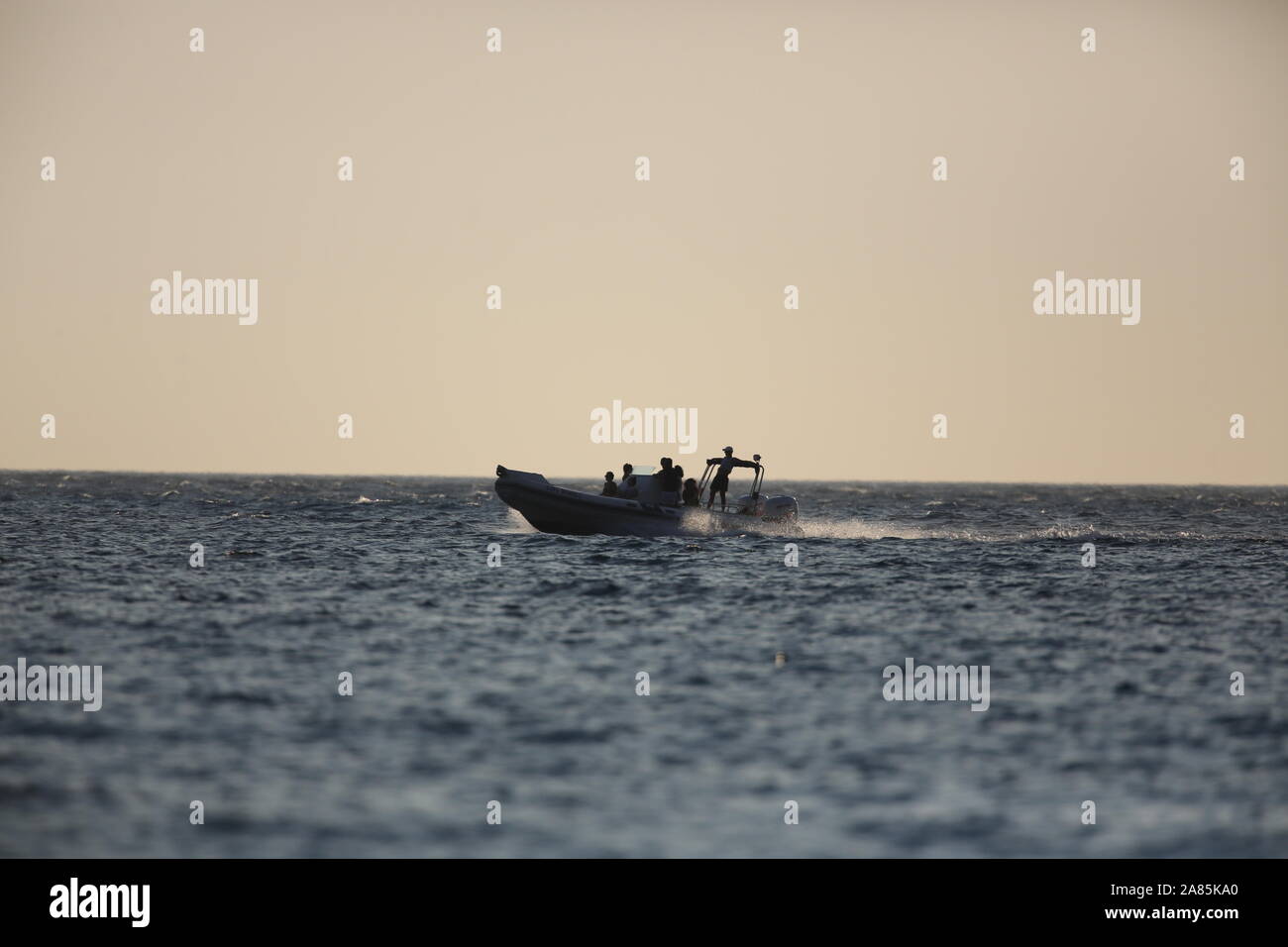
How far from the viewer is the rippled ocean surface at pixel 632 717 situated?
34.2ft

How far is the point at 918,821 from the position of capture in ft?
35.0

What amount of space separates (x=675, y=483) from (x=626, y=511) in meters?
1.54

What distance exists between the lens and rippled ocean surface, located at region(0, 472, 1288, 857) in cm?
1043

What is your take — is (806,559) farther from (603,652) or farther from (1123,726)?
(1123,726)

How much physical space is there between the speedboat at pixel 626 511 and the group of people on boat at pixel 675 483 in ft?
0.29

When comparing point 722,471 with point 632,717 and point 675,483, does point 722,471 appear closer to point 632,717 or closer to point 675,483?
point 675,483

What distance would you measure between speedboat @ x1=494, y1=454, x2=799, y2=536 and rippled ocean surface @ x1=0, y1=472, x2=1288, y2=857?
219 inches

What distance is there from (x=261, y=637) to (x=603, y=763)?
8.79 m

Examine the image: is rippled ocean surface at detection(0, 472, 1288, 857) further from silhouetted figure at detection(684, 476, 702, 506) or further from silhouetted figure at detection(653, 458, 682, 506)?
silhouetted figure at detection(684, 476, 702, 506)

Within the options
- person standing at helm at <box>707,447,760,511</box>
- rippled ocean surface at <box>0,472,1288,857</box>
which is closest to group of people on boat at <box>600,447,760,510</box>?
person standing at helm at <box>707,447,760,511</box>

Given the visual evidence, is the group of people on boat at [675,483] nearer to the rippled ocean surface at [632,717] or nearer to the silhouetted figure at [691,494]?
the silhouetted figure at [691,494]

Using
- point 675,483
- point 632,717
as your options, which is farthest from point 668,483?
point 632,717
